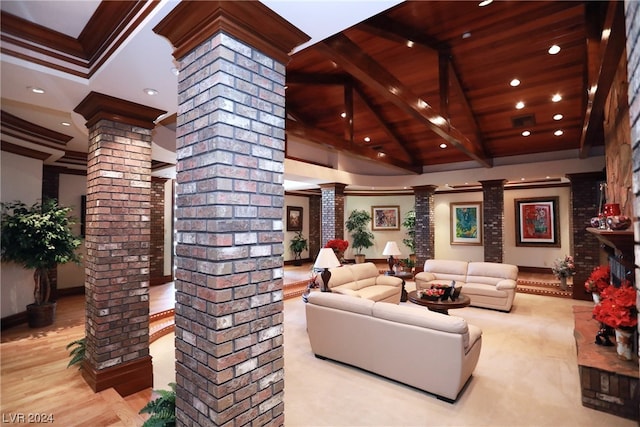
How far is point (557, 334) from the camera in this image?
15.3 ft

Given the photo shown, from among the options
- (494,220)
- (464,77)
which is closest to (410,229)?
(494,220)

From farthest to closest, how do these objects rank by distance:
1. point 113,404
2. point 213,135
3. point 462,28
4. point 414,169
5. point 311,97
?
point 414,169
point 311,97
point 462,28
point 113,404
point 213,135

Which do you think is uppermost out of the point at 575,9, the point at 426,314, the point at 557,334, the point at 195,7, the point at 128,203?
the point at 575,9

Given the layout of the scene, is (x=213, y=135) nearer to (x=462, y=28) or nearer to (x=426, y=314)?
(x=426, y=314)

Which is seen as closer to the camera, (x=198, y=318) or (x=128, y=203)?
(x=198, y=318)

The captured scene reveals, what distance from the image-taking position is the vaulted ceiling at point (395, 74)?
228 centimetres

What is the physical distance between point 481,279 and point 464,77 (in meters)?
3.86

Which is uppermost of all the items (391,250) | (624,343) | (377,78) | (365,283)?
(377,78)

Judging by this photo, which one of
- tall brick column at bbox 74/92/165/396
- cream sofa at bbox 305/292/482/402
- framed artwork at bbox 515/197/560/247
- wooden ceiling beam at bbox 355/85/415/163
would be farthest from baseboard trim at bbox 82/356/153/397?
framed artwork at bbox 515/197/560/247

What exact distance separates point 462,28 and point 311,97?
3.34m

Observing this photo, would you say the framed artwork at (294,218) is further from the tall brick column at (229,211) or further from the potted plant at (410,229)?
the tall brick column at (229,211)

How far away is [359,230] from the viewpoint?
37.7 feet

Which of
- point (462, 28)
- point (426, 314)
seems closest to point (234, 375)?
point (426, 314)

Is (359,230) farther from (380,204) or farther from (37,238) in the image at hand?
(37,238)
